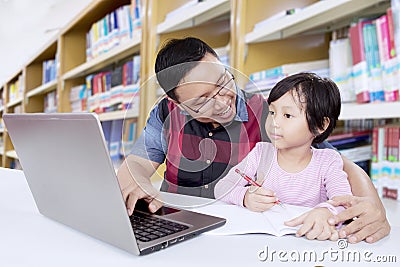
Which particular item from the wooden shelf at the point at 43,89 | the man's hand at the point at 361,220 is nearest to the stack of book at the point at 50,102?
the wooden shelf at the point at 43,89

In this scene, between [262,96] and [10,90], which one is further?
[10,90]

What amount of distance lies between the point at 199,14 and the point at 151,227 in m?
1.32

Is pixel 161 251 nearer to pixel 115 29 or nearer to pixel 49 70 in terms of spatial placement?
pixel 115 29

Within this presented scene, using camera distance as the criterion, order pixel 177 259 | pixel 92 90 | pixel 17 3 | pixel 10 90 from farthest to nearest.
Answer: pixel 10 90, pixel 17 3, pixel 92 90, pixel 177 259

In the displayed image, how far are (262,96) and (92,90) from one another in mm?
2822

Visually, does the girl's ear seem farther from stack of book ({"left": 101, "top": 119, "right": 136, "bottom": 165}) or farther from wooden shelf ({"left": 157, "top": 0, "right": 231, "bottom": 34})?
wooden shelf ({"left": 157, "top": 0, "right": 231, "bottom": 34})

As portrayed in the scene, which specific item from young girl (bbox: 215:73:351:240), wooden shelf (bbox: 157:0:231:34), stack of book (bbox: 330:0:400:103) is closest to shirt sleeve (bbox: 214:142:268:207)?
young girl (bbox: 215:73:351:240)

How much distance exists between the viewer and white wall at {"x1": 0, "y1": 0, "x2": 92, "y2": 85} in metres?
4.35

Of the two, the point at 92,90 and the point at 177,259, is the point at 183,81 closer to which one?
the point at 177,259

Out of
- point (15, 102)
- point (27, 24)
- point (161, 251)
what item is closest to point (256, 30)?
point (161, 251)

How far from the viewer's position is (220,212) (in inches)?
26.8

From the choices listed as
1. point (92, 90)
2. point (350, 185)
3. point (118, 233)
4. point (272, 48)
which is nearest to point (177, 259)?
point (118, 233)

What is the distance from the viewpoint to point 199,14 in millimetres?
1716

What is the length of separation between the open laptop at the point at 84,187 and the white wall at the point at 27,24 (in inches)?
146
